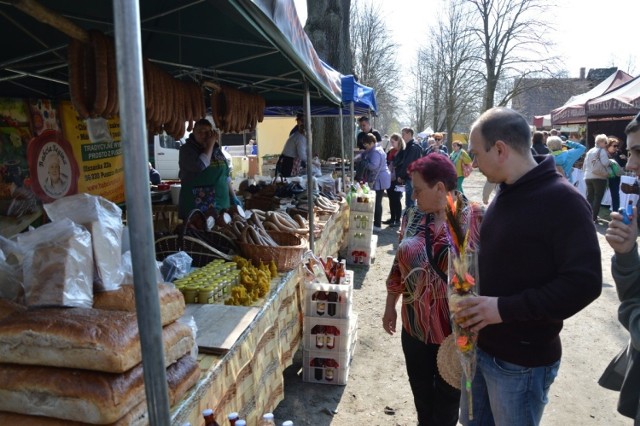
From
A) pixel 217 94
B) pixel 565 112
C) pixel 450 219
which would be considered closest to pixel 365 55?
pixel 565 112

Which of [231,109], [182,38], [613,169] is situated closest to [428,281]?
Result: [231,109]

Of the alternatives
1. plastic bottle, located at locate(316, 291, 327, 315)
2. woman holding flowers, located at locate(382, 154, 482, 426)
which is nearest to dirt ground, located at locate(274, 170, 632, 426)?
plastic bottle, located at locate(316, 291, 327, 315)

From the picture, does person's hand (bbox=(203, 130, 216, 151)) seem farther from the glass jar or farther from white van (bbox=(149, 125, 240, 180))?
white van (bbox=(149, 125, 240, 180))

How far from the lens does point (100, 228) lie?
1.85 meters

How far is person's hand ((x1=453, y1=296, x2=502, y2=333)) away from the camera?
1.94m

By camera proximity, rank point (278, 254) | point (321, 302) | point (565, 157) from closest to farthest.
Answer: point (278, 254) < point (321, 302) < point (565, 157)

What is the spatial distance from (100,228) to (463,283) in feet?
4.89

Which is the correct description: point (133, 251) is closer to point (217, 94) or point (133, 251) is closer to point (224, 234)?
Answer: point (224, 234)

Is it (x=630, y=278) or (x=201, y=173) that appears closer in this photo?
(x=630, y=278)

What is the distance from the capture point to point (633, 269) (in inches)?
76.9

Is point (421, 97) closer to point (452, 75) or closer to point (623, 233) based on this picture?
point (452, 75)

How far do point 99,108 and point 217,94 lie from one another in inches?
88.4

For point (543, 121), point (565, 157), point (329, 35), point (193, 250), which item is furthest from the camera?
point (543, 121)

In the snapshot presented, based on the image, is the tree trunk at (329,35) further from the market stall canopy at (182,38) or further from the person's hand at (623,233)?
the person's hand at (623,233)
